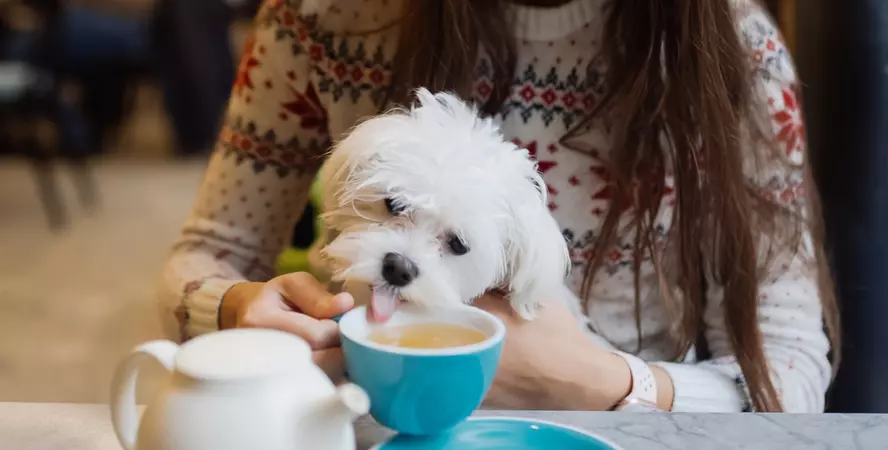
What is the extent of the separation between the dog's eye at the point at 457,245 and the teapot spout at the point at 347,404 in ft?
0.74

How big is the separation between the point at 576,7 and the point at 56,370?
1.69m

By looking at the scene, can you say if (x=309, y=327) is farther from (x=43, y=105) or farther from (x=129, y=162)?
(x=129, y=162)

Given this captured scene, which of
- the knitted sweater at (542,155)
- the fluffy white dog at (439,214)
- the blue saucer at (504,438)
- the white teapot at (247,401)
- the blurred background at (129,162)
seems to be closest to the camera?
the white teapot at (247,401)

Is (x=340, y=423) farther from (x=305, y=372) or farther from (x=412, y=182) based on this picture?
(x=412, y=182)

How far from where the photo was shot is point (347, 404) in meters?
0.43

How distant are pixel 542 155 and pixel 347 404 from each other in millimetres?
491

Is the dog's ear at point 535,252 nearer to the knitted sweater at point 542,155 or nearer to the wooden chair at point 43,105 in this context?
the knitted sweater at point 542,155

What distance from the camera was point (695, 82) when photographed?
0.80 metres

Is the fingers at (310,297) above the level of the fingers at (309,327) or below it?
above

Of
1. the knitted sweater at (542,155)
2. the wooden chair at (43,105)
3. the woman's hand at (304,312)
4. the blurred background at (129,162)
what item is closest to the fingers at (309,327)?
the woman's hand at (304,312)

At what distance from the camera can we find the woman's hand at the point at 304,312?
1.96ft

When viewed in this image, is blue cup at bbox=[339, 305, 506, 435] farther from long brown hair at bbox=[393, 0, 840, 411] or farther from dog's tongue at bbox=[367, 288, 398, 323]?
long brown hair at bbox=[393, 0, 840, 411]

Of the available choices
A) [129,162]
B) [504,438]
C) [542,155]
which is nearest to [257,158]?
[542,155]

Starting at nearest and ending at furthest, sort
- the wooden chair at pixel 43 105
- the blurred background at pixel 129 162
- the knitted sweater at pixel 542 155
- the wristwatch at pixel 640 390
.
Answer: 1. the wristwatch at pixel 640 390
2. the knitted sweater at pixel 542 155
3. the blurred background at pixel 129 162
4. the wooden chair at pixel 43 105
